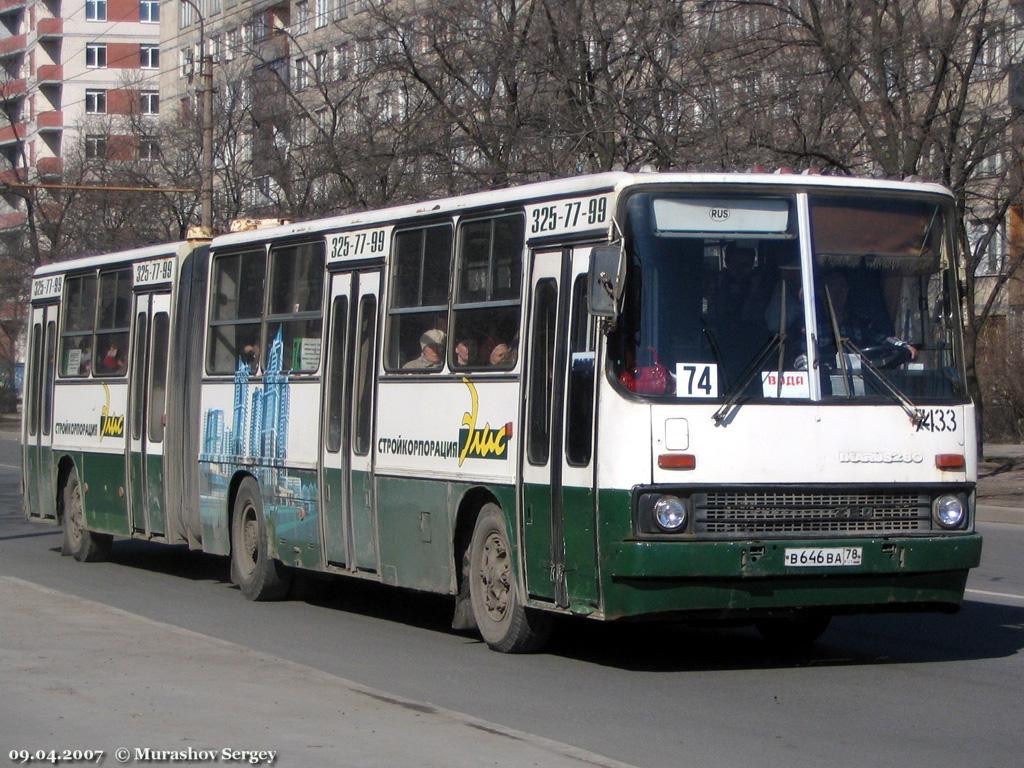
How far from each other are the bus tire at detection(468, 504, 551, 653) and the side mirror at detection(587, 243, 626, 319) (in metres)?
1.88

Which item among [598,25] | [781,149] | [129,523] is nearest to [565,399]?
[129,523]

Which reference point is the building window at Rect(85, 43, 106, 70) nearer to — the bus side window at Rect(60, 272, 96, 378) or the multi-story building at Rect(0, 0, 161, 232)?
the multi-story building at Rect(0, 0, 161, 232)

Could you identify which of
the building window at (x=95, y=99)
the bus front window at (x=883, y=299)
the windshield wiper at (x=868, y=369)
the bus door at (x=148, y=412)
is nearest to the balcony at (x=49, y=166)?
the building window at (x=95, y=99)

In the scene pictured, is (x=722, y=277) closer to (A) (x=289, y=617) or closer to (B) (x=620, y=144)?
(A) (x=289, y=617)

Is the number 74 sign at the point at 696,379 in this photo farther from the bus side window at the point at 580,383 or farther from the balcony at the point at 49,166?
the balcony at the point at 49,166

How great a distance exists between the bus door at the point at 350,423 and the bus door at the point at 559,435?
234 centimetres

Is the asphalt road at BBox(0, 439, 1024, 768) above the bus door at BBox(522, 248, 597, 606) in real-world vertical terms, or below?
below

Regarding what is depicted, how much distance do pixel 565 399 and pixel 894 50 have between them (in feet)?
57.0

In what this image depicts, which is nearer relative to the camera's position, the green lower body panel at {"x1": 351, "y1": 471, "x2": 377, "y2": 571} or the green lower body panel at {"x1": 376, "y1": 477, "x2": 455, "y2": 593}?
the green lower body panel at {"x1": 376, "y1": 477, "x2": 455, "y2": 593}

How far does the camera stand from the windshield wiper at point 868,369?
10.2 metres

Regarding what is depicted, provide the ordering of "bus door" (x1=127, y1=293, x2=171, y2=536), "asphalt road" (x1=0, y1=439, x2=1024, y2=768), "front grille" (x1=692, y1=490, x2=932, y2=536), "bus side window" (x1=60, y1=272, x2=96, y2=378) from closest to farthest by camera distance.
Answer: "asphalt road" (x1=0, y1=439, x2=1024, y2=768) < "front grille" (x1=692, y1=490, x2=932, y2=536) < "bus door" (x1=127, y1=293, x2=171, y2=536) < "bus side window" (x1=60, y1=272, x2=96, y2=378)

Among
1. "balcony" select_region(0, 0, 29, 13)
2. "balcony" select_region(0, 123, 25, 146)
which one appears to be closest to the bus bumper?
"balcony" select_region(0, 123, 25, 146)

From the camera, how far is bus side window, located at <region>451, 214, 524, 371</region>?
11.2 meters

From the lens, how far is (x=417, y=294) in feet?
40.8
